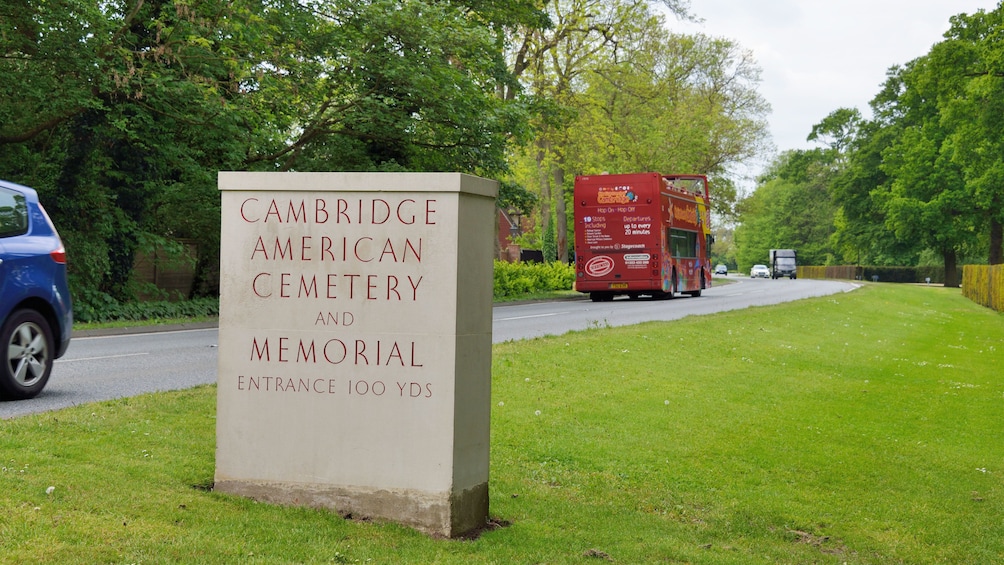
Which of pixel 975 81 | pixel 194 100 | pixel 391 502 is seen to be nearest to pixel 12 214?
pixel 391 502

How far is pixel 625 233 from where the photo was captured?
35438 millimetres

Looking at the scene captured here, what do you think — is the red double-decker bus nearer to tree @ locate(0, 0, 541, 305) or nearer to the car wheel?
tree @ locate(0, 0, 541, 305)

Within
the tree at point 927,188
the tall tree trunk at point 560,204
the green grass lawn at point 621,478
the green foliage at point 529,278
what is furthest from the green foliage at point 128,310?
the tree at point 927,188

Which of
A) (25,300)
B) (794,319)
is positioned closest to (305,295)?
(25,300)

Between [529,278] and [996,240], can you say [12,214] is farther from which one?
[996,240]

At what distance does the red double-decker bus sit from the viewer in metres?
35.2

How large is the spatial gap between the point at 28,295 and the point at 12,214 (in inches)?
28.3

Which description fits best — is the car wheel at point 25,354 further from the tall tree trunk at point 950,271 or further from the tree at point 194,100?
the tall tree trunk at point 950,271

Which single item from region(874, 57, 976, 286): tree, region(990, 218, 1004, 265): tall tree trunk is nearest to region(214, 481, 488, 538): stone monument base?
region(874, 57, 976, 286): tree

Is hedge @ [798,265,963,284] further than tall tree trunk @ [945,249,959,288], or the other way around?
hedge @ [798,265,963,284]

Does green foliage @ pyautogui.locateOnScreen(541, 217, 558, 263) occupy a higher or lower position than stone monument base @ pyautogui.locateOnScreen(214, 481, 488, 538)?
higher

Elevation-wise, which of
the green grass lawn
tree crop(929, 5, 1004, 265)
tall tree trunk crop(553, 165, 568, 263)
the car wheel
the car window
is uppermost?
tree crop(929, 5, 1004, 265)

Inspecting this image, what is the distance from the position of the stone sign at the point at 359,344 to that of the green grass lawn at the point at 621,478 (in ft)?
0.82

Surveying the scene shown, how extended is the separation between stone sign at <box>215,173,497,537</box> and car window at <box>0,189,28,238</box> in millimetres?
4271
